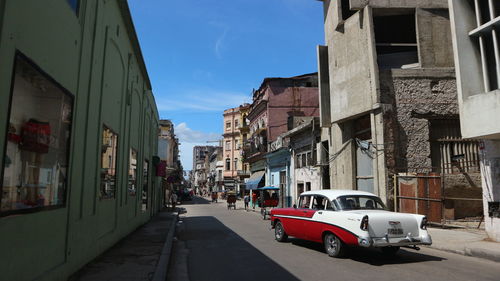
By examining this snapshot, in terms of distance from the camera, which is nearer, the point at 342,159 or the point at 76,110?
the point at 76,110

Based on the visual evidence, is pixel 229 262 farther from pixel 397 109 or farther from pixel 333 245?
pixel 397 109

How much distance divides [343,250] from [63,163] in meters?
6.33

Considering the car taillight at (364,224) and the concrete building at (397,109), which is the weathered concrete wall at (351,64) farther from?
the car taillight at (364,224)

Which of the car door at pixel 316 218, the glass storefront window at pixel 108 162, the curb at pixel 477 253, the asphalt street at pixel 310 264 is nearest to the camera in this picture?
the asphalt street at pixel 310 264

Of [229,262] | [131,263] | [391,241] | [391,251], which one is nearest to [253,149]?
[391,251]

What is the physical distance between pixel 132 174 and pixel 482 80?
12485 millimetres

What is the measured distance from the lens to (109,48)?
8727 mm

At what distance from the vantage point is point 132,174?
525 inches

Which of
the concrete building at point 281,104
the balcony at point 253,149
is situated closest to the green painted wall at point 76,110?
the balcony at point 253,149

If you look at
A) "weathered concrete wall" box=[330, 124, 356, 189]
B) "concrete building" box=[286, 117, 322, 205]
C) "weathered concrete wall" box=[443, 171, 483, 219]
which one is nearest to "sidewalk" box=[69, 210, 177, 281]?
"weathered concrete wall" box=[330, 124, 356, 189]

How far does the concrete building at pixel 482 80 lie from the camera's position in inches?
414

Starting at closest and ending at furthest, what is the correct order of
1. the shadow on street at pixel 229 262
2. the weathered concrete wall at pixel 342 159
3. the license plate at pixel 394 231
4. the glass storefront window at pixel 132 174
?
the shadow on street at pixel 229 262 < the license plate at pixel 394 231 < the glass storefront window at pixel 132 174 < the weathered concrete wall at pixel 342 159

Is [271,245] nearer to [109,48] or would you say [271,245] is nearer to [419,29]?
[109,48]

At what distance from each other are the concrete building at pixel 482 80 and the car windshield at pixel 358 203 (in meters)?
4.21
